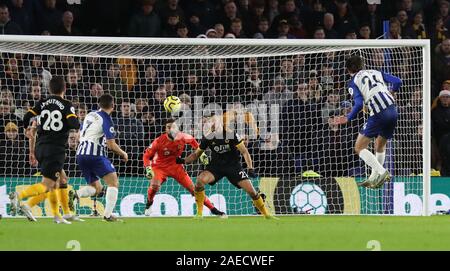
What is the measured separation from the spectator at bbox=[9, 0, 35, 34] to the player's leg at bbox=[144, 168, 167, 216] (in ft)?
12.7

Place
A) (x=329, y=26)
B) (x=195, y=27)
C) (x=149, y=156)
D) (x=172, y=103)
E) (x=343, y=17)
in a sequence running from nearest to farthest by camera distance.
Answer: (x=149, y=156)
(x=172, y=103)
(x=195, y=27)
(x=329, y=26)
(x=343, y=17)

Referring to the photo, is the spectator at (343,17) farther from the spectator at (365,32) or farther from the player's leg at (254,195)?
the player's leg at (254,195)

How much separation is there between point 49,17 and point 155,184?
410cm

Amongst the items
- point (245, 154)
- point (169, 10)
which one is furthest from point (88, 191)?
point (169, 10)

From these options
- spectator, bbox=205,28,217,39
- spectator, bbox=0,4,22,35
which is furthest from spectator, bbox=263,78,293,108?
spectator, bbox=0,4,22,35

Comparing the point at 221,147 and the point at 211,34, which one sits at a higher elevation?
the point at 211,34

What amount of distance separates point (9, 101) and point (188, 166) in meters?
3.17

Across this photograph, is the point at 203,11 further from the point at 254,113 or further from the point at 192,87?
the point at 254,113

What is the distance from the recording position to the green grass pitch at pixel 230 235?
434 inches

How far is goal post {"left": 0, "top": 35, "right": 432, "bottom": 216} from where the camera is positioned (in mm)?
17844

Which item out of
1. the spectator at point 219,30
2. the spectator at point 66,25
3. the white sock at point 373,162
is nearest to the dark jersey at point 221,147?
the white sock at point 373,162

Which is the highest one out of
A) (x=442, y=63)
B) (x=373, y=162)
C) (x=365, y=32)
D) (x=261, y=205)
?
(x=365, y=32)

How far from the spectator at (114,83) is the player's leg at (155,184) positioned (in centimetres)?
173

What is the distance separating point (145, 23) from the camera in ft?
64.4
